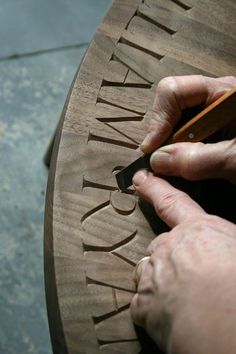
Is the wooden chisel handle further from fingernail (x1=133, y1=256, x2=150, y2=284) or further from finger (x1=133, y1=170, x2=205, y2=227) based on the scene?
fingernail (x1=133, y1=256, x2=150, y2=284)

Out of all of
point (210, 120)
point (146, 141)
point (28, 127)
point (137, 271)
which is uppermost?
point (210, 120)

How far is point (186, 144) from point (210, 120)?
0.06 meters

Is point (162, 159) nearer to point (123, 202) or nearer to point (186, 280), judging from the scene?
point (123, 202)

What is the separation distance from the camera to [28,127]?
2086 mm

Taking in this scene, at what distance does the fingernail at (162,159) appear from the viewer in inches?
36.8

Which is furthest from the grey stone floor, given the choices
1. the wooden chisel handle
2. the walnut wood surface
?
the wooden chisel handle

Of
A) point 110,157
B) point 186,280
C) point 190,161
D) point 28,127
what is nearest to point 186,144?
point 190,161

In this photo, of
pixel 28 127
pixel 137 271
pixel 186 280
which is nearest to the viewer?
pixel 186 280

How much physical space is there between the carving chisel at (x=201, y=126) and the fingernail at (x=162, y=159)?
3 centimetres

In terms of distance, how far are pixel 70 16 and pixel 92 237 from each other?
1788 millimetres

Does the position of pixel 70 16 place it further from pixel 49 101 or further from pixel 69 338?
pixel 69 338

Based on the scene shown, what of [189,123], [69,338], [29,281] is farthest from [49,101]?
[69,338]

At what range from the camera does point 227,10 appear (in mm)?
1201

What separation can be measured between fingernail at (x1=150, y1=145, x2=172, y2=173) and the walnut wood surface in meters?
0.06
